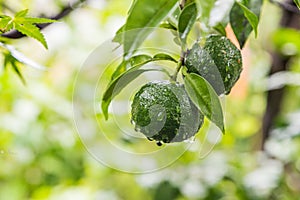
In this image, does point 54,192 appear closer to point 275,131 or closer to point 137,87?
point 275,131

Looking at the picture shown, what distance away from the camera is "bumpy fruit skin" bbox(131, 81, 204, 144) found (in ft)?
1.84

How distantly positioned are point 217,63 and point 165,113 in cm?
8

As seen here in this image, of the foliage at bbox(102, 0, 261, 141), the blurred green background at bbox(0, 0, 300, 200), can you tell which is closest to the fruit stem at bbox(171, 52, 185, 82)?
the foliage at bbox(102, 0, 261, 141)

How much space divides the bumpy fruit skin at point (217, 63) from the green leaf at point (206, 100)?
0.12ft

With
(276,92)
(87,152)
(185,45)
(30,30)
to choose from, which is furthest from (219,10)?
(276,92)

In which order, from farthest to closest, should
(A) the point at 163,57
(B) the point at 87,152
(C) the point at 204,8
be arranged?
(B) the point at 87,152 < (A) the point at 163,57 < (C) the point at 204,8

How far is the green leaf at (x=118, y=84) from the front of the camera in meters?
0.56

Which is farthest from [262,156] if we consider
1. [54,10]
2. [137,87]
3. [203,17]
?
[203,17]

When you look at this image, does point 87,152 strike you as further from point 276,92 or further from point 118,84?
point 118,84

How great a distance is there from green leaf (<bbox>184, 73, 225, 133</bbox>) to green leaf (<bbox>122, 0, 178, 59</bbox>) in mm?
77

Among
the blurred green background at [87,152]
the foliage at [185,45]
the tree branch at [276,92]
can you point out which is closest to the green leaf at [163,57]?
the foliage at [185,45]

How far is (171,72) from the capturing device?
0.60 meters

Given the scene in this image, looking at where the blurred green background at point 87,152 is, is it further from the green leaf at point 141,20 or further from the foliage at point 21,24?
the green leaf at point 141,20

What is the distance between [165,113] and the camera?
56 centimetres
